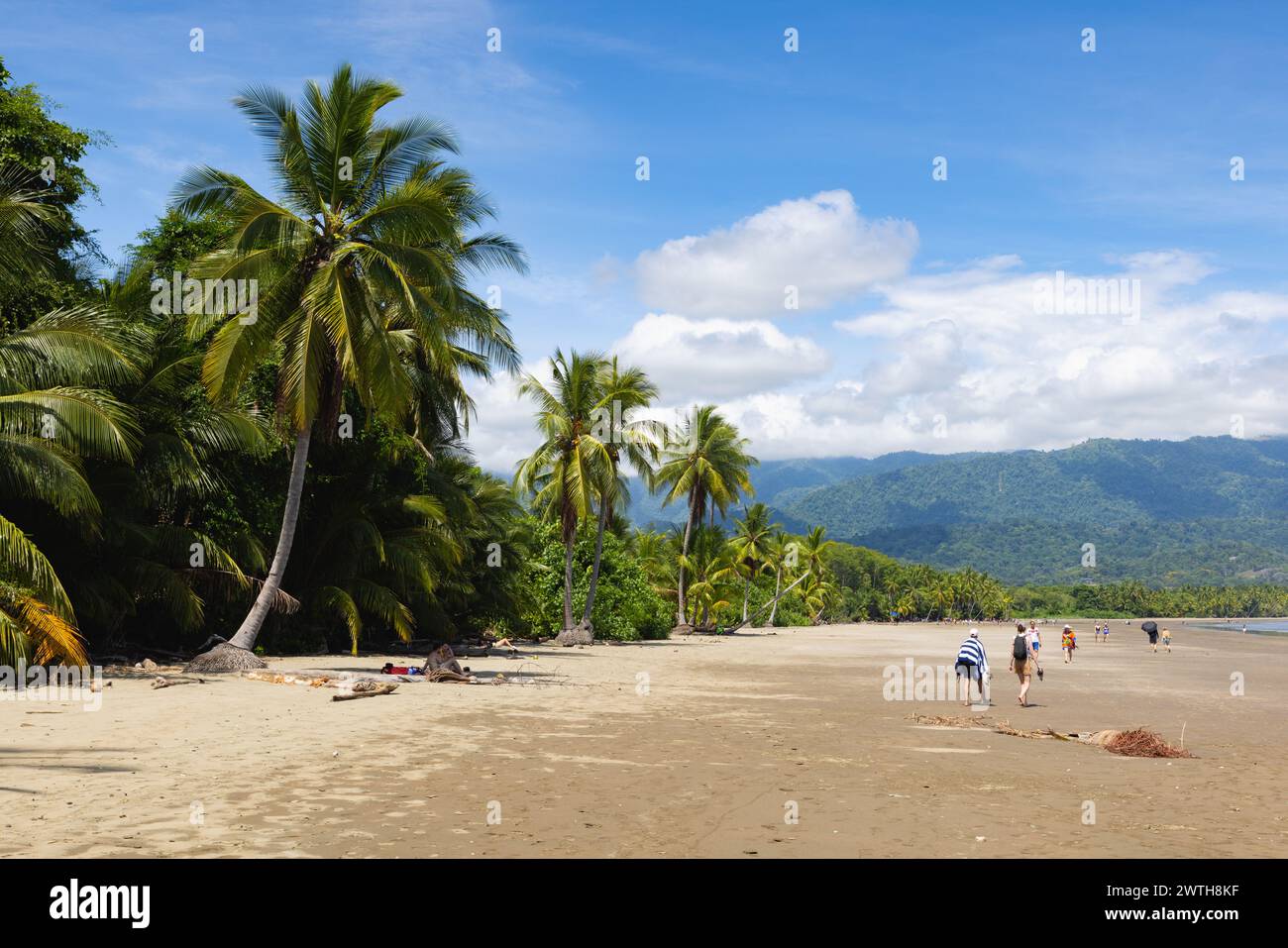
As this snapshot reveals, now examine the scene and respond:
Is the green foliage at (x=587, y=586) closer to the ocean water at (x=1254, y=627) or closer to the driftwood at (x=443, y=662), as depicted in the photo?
the driftwood at (x=443, y=662)

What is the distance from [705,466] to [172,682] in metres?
40.8

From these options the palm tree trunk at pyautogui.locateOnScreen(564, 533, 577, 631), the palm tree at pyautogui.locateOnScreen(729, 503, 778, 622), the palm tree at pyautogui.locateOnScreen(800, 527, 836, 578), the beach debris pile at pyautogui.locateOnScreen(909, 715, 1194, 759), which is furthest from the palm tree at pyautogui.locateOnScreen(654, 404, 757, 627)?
the beach debris pile at pyautogui.locateOnScreen(909, 715, 1194, 759)

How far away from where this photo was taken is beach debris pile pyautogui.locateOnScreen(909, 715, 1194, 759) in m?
12.1

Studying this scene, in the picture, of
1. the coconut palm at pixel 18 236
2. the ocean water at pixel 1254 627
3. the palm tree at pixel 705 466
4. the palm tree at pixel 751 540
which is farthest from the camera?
the ocean water at pixel 1254 627

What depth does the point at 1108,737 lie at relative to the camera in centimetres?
1278

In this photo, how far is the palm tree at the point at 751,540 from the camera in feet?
223

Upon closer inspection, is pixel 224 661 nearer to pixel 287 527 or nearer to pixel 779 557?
pixel 287 527

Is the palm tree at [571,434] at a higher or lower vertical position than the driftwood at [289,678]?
higher

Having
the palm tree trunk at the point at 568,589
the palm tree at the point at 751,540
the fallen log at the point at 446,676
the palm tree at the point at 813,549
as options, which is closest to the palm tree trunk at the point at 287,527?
the fallen log at the point at 446,676

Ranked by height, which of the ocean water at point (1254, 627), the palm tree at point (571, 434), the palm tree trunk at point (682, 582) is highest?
the palm tree at point (571, 434)

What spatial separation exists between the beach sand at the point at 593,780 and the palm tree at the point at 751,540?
49791mm

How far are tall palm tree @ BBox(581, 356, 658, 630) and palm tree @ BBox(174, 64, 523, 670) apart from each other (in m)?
14.9
